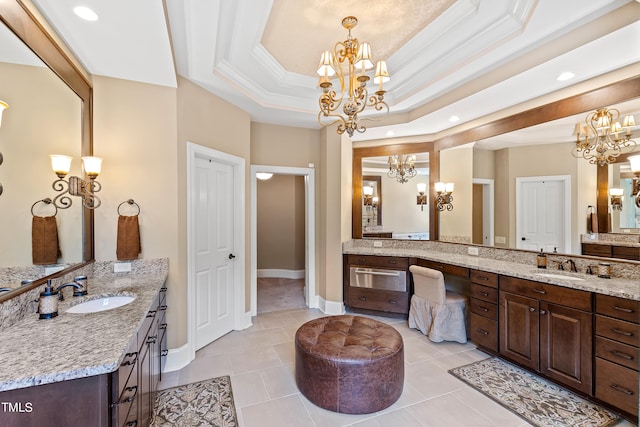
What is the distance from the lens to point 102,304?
1974 millimetres

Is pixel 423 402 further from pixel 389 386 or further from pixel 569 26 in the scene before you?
pixel 569 26

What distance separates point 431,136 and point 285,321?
132 inches

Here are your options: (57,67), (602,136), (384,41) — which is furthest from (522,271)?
(57,67)

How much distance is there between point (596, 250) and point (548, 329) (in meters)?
0.88

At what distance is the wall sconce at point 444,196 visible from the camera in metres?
4.04

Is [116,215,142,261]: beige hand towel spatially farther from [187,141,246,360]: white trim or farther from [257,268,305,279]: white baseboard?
[257,268,305,279]: white baseboard

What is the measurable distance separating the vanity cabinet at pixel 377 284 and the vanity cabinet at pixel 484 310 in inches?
33.6

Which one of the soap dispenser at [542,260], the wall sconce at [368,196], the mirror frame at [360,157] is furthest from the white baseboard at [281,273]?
the soap dispenser at [542,260]

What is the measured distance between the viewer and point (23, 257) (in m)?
1.70

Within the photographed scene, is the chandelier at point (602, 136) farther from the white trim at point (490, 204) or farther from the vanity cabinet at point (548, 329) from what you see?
the vanity cabinet at point (548, 329)

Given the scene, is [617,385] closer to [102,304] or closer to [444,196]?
[444,196]

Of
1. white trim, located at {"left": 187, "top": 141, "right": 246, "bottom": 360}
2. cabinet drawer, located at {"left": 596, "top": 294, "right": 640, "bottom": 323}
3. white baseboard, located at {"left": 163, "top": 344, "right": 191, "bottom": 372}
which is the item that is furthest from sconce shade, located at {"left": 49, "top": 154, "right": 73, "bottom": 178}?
cabinet drawer, located at {"left": 596, "top": 294, "right": 640, "bottom": 323}

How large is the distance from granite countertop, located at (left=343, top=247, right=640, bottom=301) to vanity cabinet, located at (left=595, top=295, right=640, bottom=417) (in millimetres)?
85

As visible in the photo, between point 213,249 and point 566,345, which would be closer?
point 566,345
